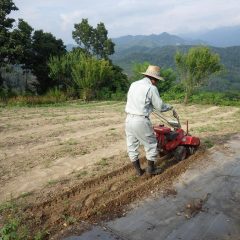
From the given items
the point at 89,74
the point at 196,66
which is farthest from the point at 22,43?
the point at 196,66

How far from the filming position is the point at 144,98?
6.18 metres

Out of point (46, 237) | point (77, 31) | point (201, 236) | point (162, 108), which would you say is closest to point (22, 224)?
point (46, 237)

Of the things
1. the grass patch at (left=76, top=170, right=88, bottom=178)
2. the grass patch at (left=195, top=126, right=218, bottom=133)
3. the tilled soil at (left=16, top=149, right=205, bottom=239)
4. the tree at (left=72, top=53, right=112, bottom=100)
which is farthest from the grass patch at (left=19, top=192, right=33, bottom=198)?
the tree at (left=72, top=53, right=112, bottom=100)

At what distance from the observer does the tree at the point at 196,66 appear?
18.5 m

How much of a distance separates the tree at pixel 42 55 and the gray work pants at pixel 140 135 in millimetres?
21155

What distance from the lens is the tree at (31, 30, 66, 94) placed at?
89.3 feet

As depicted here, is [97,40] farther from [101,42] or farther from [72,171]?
[72,171]

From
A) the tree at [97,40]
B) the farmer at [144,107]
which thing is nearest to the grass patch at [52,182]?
the farmer at [144,107]

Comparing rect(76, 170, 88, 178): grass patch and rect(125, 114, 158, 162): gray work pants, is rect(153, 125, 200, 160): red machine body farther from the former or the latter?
rect(76, 170, 88, 178): grass patch

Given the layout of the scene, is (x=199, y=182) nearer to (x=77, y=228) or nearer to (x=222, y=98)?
(x=77, y=228)

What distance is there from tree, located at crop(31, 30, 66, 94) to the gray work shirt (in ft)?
69.6

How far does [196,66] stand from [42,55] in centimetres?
1286

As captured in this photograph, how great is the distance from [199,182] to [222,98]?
14.1m

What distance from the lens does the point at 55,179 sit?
6.50 metres
